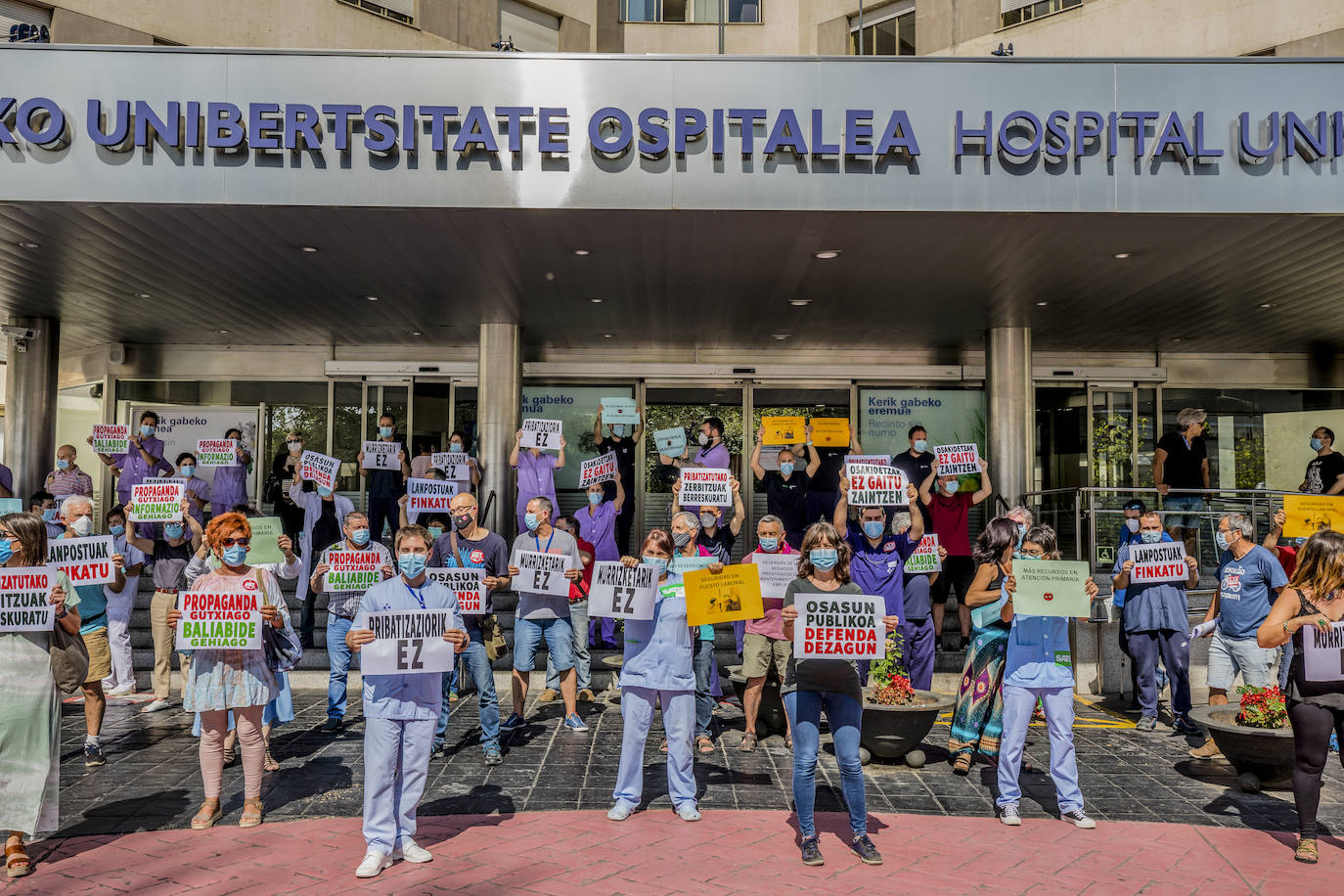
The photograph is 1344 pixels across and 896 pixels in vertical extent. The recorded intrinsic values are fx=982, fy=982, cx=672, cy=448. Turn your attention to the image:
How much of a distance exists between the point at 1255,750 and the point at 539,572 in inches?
220

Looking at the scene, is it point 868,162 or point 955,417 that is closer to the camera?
point 868,162

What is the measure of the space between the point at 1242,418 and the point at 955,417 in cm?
519

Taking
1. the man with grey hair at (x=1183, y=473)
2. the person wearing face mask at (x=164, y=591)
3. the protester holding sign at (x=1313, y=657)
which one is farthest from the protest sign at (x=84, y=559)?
the man with grey hair at (x=1183, y=473)

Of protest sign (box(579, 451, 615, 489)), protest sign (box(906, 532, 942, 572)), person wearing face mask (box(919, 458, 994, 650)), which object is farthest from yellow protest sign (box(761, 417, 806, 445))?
protest sign (box(906, 532, 942, 572))

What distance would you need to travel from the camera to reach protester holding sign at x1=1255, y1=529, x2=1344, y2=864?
567cm

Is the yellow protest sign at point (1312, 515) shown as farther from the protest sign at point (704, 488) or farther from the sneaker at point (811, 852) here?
the sneaker at point (811, 852)

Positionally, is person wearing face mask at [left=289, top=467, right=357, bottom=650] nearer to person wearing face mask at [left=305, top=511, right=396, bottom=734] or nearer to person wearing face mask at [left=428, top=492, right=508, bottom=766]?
person wearing face mask at [left=305, top=511, right=396, bottom=734]

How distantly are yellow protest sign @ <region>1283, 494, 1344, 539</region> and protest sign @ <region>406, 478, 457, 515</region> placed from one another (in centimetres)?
872

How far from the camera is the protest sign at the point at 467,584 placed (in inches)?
300

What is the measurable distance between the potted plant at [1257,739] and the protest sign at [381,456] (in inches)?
389

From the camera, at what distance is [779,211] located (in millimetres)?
9359

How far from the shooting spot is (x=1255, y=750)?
7195 millimetres

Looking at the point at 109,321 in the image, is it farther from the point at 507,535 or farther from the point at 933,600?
the point at 933,600

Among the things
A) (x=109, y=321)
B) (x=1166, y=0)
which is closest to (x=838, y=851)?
(x=109, y=321)
